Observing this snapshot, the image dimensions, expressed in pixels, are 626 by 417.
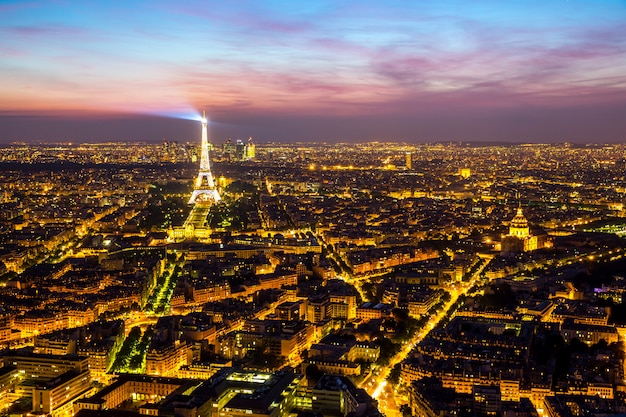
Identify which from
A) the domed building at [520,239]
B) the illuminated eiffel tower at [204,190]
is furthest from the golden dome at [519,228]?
the illuminated eiffel tower at [204,190]

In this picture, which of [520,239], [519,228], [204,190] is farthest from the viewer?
[204,190]

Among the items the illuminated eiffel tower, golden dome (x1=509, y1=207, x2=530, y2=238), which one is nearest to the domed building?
golden dome (x1=509, y1=207, x2=530, y2=238)

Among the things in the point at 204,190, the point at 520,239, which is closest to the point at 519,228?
the point at 520,239

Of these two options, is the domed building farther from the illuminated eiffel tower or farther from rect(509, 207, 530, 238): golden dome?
the illuminated eiffel tower

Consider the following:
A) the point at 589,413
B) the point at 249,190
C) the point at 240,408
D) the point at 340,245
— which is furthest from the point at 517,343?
the point at 249,190

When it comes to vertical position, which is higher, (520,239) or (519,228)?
(519,228)

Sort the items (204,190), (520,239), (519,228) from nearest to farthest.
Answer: (520,239) < (519,228) < (204,190)

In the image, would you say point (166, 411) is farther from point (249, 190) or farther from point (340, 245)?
point (249, 190)

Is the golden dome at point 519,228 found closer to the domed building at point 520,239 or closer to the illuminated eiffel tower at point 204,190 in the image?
the domed building at point 520,239

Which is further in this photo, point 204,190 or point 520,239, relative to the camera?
point 204,190

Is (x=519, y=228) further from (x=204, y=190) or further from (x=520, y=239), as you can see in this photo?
(x=204, y=190)

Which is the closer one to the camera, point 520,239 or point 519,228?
point 520,239
